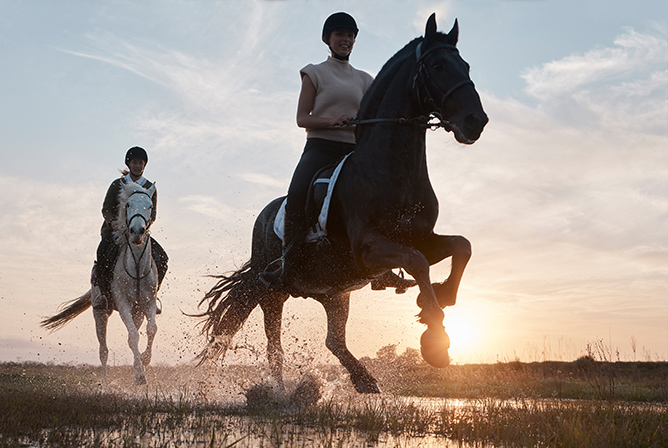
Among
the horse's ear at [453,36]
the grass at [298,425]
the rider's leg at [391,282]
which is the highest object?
the horse's ear at [453,36]

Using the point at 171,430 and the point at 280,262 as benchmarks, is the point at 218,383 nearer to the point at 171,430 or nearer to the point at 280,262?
the point at 280,262

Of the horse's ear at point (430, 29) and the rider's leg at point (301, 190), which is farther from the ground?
the horse's ear at point (430, 29)

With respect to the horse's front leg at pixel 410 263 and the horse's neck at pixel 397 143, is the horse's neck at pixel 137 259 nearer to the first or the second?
the horse's neck at pixel 397 143

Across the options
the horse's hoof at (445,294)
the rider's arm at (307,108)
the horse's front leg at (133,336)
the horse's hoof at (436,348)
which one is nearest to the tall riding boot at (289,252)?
the rider's arm at (307,108)

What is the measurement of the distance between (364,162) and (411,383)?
9.89 m

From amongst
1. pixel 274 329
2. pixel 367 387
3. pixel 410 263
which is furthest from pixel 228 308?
pixel 410 263

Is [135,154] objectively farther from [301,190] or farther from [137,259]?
[301,190]

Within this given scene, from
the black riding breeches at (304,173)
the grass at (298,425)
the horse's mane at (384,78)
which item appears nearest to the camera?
the grass at (298,425)

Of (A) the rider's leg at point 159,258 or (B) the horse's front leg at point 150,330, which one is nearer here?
(B) the horse's front leg at point 150,330

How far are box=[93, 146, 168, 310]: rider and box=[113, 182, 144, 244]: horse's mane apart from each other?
139 millimetres

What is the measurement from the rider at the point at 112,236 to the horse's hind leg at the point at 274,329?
3105mm

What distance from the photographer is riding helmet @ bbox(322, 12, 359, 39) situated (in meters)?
7.08

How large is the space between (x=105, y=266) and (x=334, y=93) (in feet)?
20.7

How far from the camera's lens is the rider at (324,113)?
6832 mm
